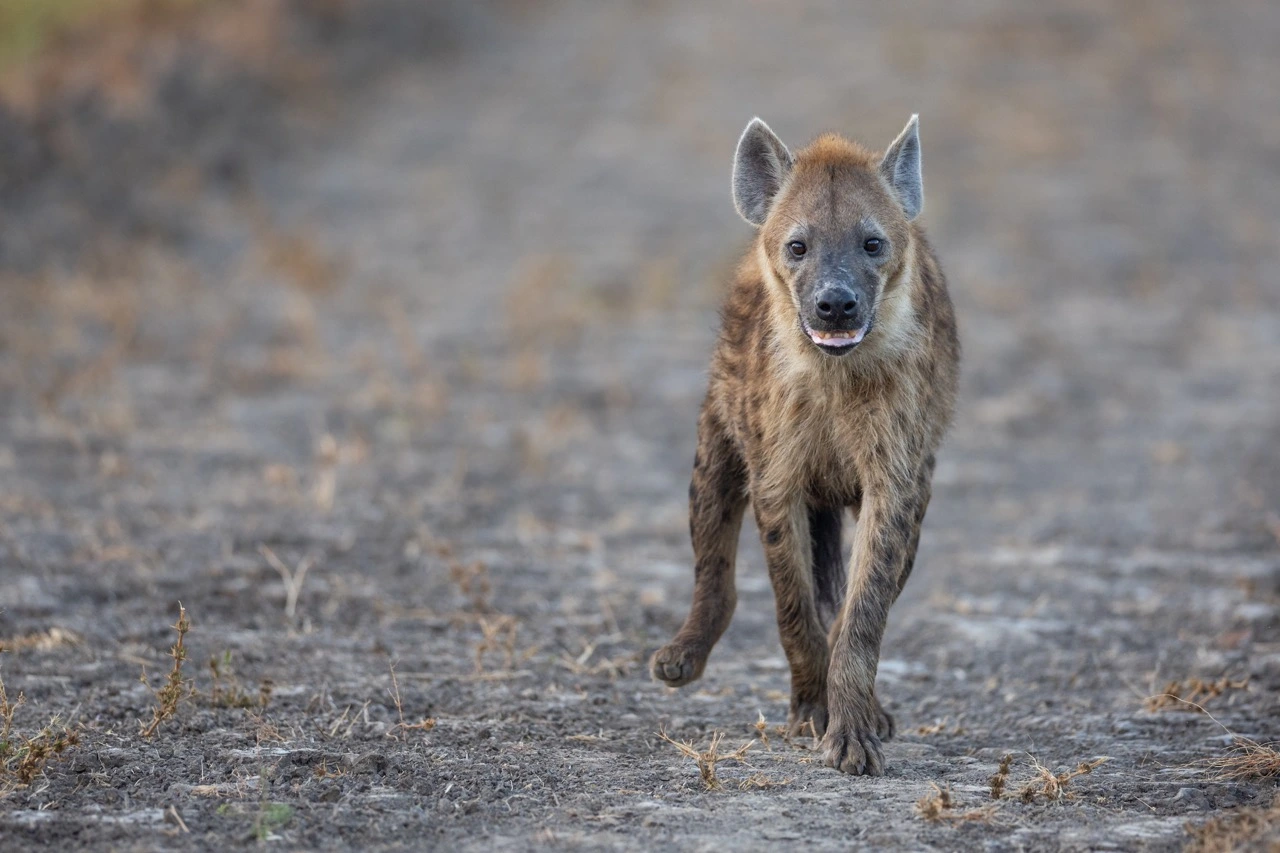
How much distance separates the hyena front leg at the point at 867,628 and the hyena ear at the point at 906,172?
0.77m

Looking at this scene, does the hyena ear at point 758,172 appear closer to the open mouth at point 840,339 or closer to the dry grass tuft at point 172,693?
the open mouth at point 840,339

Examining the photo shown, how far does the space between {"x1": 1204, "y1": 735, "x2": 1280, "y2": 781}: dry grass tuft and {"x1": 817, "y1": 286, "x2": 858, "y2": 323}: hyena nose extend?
4.43 ft

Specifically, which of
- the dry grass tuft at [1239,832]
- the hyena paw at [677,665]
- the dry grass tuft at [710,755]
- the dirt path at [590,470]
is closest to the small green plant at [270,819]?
the dirt path at [590,470]

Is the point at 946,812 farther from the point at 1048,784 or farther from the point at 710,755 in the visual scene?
the point at 710,755

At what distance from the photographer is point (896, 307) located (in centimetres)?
405

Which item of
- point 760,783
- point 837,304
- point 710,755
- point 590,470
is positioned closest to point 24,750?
point 710,755

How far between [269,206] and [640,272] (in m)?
2.77

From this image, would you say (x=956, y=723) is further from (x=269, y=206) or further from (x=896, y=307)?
(x=269, y=206)

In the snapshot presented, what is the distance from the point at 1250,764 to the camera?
372 cm

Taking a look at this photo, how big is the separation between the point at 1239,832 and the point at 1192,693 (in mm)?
1307

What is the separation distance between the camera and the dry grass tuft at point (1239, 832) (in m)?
3.13

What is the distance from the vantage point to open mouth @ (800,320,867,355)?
388cm

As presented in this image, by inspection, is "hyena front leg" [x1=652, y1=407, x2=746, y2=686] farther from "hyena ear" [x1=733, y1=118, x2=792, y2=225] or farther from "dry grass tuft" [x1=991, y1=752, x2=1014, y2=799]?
"dry grass tuft" [x1=991, y1=752, x2=1014, y2=799]

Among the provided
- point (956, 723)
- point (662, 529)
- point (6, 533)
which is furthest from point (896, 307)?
point (6, 533)
